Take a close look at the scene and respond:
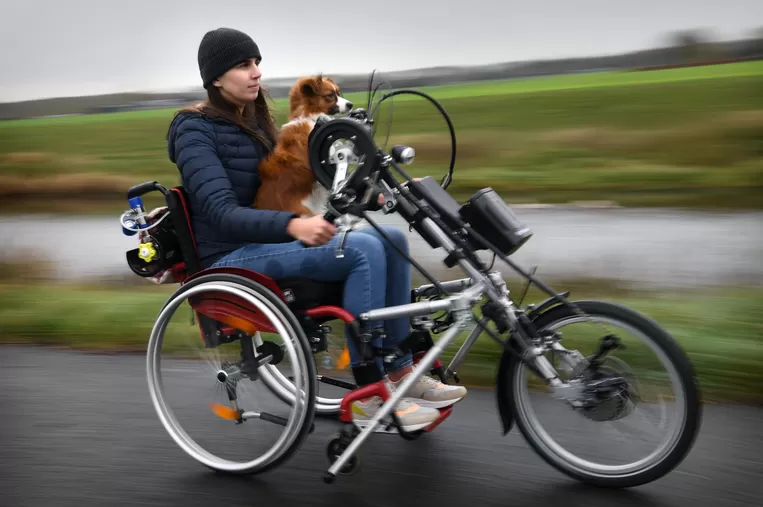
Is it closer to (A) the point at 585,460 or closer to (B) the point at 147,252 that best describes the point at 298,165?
(B) the point at 147,252

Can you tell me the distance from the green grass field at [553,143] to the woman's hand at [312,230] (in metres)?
5.70

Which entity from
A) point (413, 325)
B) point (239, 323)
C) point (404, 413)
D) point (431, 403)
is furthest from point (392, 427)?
point (239, 323)

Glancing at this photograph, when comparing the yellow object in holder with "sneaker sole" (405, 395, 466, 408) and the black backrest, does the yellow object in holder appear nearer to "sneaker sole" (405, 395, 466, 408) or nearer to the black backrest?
the black backrest

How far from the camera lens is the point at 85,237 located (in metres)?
10.2

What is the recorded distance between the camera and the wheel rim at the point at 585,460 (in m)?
2.52

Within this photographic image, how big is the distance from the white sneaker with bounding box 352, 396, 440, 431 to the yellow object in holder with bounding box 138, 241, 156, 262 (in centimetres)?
92

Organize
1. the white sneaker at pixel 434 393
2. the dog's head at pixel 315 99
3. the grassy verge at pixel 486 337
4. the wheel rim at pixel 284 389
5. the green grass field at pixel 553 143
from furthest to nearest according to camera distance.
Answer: the green grass field at pixel 553 143, the grassy verge at pixel 486 337, the wheel rim at pixel 284 389, the dog's head at pixel 315 99, the white sneaker at pixel 434 393

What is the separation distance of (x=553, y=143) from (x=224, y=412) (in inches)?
374

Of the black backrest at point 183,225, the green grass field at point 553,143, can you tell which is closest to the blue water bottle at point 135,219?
the black backrest at point 183,225

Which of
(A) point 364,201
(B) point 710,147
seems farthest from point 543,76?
(A) point 364,201

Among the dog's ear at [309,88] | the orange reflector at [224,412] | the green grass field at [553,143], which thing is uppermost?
the dog's ear at [309,88]

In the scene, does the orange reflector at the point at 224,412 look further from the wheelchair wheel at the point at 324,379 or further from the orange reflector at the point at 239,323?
the orange reflector at the point at 239,323

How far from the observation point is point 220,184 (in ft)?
9.45

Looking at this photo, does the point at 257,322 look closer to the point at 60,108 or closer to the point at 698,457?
the point at 698,457
